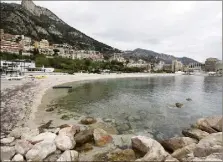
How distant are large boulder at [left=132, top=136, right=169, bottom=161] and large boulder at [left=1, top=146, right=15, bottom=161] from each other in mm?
5398

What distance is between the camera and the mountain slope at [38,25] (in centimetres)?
11344

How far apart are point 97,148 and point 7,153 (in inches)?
158

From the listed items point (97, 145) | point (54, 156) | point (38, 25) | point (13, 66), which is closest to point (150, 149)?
point (97, 145)

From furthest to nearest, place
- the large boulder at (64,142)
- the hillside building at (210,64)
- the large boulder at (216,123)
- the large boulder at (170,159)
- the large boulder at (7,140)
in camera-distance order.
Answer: the hillside building at (210,64) → the large boulder at (216,123) → the large boulder at (7,140) → the large boulder at (64,142) → the large boulder at (170,159)

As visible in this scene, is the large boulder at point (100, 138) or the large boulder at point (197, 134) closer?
the large boulder at point (100, 138)

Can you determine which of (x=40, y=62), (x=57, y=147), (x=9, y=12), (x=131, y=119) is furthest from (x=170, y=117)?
(x=9, y=12)

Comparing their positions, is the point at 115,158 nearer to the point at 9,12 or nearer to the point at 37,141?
the point at 37,141

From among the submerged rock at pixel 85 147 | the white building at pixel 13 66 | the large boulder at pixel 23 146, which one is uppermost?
the white building at pixel 13 66

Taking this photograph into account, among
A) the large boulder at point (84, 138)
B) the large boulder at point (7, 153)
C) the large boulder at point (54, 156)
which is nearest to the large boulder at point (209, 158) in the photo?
the large boulder at point (84, 138)

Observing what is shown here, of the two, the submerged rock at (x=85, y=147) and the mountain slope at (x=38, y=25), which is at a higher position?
the mountain slope at (x=38, y=25)

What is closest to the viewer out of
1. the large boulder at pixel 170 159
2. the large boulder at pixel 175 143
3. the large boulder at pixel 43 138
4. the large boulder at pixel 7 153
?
the large boulder at pixel 170 159

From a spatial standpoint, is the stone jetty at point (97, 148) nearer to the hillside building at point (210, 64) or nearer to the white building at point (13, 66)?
the white building at point (13, 66)

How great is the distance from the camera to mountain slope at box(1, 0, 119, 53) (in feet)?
372

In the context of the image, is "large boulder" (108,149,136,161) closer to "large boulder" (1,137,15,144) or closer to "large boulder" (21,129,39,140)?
"large boulder" (21,129,39,140)
